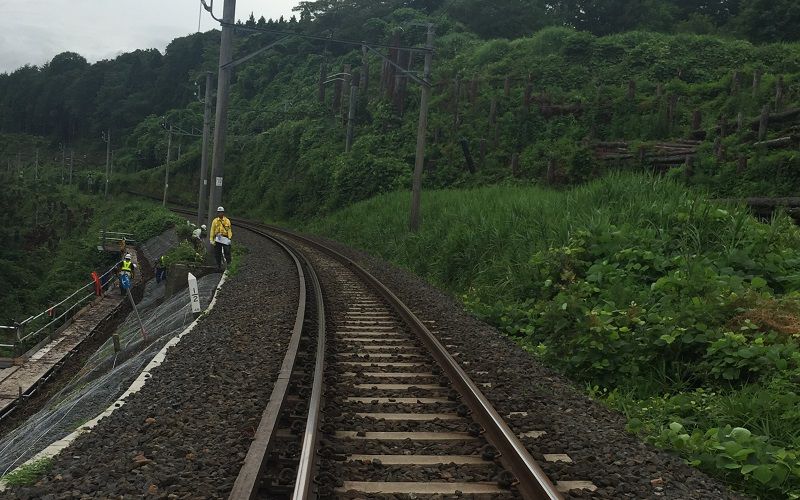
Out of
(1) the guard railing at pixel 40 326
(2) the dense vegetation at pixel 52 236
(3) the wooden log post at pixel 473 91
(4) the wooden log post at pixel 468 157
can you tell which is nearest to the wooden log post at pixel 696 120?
(4) the wooden log post at pixel 468 157

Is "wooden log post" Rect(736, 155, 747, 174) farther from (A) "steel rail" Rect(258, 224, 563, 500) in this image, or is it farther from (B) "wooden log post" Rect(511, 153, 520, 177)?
(A) "steel rail" Rect(258, 224, 563, 500)

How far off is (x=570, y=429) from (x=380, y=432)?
1.52 m

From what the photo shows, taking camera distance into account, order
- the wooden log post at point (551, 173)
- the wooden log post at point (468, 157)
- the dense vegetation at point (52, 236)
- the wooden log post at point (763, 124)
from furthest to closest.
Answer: the dense vegetation at point (52, 236) → the wooden log post at point (468, 157) → the wooden log post at point (551, 173) → the wooden log post at point (763, 124)

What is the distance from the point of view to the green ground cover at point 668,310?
5094 millimetres

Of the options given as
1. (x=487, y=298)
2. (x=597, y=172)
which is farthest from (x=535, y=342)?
(x=597, y=172)

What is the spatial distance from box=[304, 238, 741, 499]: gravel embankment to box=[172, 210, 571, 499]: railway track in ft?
0.94

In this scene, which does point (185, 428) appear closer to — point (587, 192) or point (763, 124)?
point (587, 192)

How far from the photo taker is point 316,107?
5256 centimetres

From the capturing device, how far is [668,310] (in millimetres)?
7301

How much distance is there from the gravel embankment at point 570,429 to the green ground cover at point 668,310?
252 mm

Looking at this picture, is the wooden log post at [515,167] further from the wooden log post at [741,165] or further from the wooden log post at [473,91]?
the wooden log post at [741,165]

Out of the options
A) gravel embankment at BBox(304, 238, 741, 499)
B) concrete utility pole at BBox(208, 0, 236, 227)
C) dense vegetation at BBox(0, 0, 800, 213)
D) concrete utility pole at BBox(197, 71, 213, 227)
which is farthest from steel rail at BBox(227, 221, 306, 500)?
concrete utility pole at BBox(197, 71, 213, 227)

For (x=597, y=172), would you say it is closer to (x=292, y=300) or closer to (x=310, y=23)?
(x=292, y=300)

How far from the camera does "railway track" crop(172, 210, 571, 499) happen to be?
158 inches
